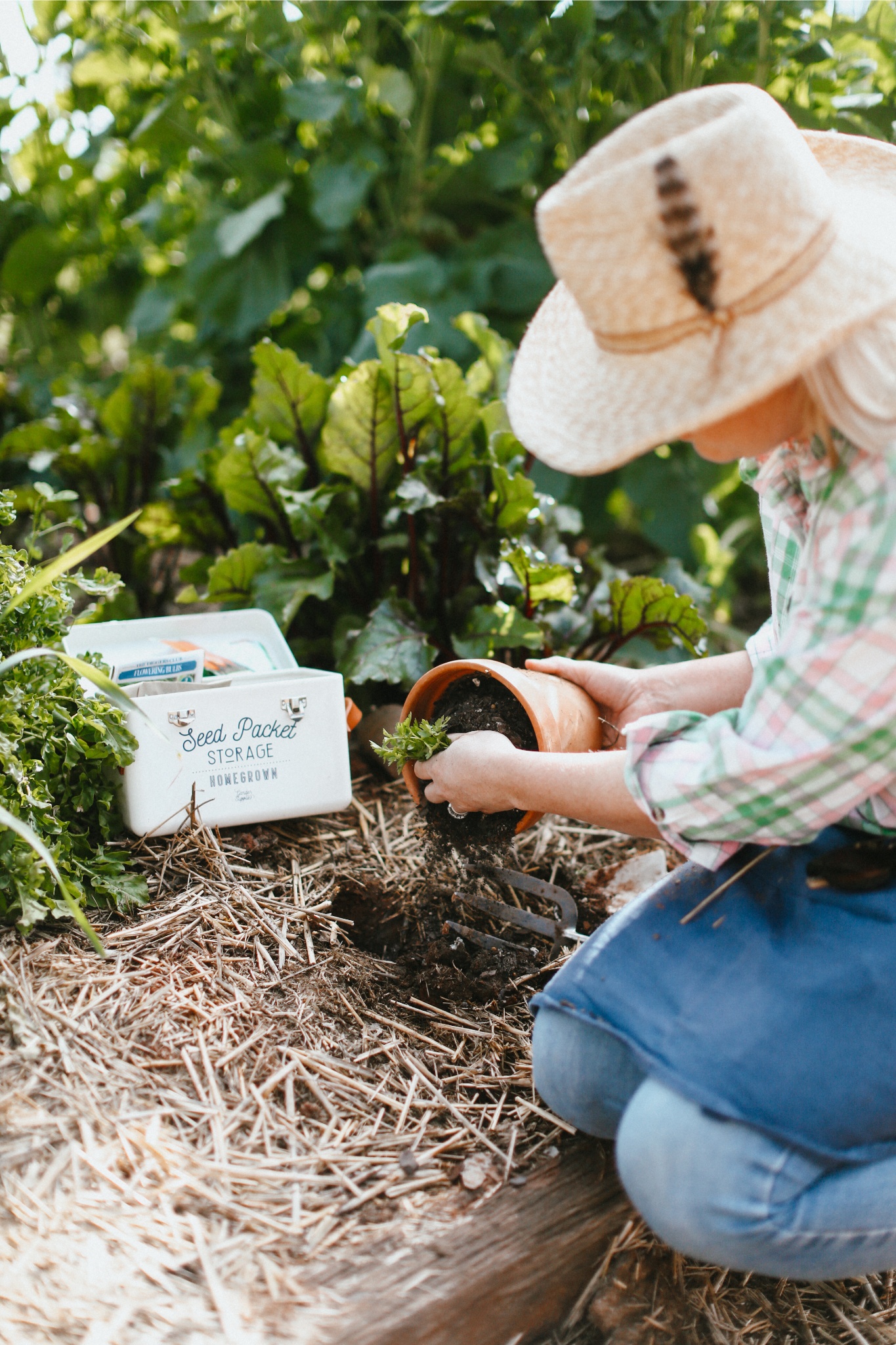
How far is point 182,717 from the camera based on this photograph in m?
1.58

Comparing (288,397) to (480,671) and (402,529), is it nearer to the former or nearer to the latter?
(402,529)

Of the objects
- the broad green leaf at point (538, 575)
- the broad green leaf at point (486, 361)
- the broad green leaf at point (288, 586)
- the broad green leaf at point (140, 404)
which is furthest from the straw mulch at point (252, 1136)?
the broad green leaf at point (140, 404)

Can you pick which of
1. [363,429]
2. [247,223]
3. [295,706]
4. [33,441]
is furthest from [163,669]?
[247,223]

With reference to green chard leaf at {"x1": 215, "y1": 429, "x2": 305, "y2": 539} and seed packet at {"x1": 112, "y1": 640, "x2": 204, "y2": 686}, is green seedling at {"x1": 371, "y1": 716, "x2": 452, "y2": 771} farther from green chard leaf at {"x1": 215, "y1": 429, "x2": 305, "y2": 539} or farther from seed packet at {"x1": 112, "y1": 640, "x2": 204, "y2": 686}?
green chard leaf at {"x1": 215, "y1": 429, "x2": 305, "y2": 539}

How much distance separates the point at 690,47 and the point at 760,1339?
2.71 meters

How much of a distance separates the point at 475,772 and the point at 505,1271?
0.57 m

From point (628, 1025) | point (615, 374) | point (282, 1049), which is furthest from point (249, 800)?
point (615, 374)

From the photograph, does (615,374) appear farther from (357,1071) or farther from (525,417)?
(357,1071)

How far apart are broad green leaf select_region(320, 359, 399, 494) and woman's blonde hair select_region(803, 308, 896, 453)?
3.85ft

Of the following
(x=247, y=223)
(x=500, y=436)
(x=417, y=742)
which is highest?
(x=247, y=223)

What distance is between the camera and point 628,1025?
1.11m

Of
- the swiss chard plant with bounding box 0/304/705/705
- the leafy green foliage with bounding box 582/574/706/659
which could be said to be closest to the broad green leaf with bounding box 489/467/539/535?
the swiss chard plant with bounding box 0/304/705/705

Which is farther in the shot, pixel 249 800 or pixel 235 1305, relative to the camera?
pixel 249 800

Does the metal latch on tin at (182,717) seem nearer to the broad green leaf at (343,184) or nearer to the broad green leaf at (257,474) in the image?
the broad green leaf at (257,474)
